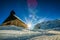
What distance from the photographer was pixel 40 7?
2.38 m

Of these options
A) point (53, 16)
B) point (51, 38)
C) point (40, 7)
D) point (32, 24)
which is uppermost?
point (40, 7)

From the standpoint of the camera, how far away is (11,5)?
7.77 feet

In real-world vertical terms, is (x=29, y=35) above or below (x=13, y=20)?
below

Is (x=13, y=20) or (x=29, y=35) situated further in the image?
(x=13, y=20)

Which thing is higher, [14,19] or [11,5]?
[11,5]

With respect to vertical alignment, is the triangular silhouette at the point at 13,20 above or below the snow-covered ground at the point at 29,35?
above

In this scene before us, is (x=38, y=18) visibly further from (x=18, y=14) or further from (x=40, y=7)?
(x=18, y=14)

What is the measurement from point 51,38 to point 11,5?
133 cm

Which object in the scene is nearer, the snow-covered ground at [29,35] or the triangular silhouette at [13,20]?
the snow-covered ground at [29,35]

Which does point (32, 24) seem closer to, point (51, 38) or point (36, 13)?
point (36, 13)

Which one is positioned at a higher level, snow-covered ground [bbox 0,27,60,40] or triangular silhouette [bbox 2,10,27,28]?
triangular silhouette [bbox 2,10,27,28]

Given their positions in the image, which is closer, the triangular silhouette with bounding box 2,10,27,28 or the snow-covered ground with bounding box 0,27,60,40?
the snow-covered ground with bounding box 0,27,60,40

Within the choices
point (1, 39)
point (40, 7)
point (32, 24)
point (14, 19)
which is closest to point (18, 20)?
point (14, 19)

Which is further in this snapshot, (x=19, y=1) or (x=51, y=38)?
(x=19, y=1)
